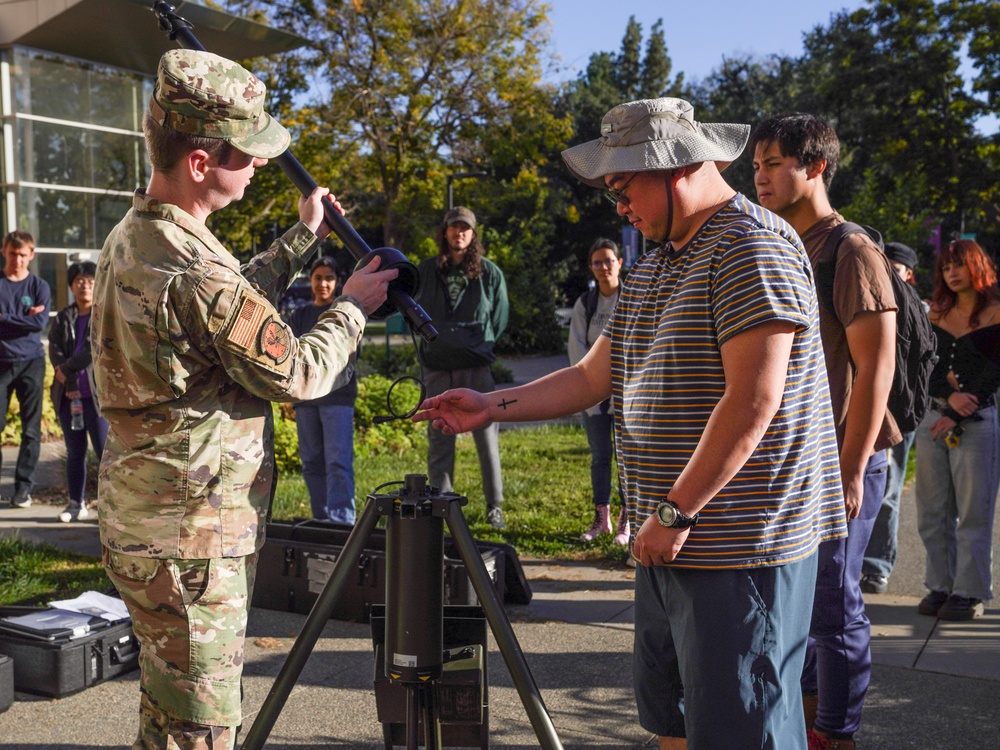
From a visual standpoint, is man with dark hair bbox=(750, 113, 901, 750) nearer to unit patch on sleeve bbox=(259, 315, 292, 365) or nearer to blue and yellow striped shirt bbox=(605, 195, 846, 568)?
blue and yellow striped shirt bbox=(605, 195, 846, 568)

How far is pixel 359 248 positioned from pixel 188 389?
0.74m

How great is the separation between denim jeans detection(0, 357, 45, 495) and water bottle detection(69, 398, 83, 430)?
0.78 meters

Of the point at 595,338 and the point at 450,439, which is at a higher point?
the point at 595,338

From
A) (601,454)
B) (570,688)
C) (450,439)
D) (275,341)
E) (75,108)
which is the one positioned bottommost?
(570,688)

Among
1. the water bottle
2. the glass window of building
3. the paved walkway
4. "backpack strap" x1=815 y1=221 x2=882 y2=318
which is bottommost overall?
the paved walkway

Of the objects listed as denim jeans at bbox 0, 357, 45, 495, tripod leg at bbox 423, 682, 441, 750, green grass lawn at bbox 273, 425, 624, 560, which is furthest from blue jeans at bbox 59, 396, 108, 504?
tripod leg at bbox 423, 682, 441, 750

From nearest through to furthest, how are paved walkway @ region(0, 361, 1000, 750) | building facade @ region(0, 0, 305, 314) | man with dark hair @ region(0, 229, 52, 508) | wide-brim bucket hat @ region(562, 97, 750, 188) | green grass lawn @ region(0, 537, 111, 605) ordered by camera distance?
1. wide-brim bucket hat @ region(562, 97, 750, 188)
2. paved walkway @ region(0, 361, 1000, 750)
3. green grass lawn @ region(0, 537, 111, 605)
4. man with dark hair @ region(0, 229, 52, 508)
5. building facade @ region(0, 0, 305, 314)

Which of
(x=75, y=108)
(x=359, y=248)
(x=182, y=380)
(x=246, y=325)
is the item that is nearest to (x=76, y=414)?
(x=359, y=248)

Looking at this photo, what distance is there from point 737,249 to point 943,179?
29624 millimetres

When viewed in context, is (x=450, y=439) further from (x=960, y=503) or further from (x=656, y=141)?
(x=656, y=141)

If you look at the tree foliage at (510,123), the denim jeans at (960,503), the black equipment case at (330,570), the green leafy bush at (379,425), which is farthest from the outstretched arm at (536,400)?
the tree foliage at (510,123)

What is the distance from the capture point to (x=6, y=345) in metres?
8.20

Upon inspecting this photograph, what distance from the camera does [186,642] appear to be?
7.45 ft

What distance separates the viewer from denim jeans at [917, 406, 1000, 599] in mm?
5035
